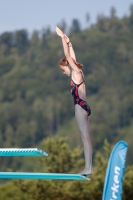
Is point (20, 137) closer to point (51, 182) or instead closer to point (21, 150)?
point (51, 182)

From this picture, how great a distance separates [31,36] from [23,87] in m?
14.9

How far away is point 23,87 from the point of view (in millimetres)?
104625

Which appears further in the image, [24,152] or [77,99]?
[77,99]

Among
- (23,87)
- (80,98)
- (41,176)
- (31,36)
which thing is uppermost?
(31,36)

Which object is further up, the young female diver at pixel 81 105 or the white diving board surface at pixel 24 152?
the young female diver at pixel 81 105

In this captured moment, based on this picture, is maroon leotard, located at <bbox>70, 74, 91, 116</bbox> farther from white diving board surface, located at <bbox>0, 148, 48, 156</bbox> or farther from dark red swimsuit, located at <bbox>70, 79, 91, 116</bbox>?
white diving board surface, located at <bbox>0, 148, 48, 156</bbox>

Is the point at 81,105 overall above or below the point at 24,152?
above

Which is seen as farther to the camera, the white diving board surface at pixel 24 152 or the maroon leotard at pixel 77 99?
the maroon leotard at pixel 77 99

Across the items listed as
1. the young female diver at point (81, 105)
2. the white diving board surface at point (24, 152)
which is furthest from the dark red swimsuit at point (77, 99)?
the white diving board surface at point (24, 152)

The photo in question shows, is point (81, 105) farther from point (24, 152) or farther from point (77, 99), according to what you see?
point (24, 152)

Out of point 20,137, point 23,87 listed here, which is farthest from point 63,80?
point 20,137

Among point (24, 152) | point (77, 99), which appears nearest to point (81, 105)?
point (77, 99)

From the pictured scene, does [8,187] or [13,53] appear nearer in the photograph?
[8,187]

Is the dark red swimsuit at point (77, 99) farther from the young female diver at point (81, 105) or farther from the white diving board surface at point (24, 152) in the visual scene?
the white diving board surface at point (24, 152)
